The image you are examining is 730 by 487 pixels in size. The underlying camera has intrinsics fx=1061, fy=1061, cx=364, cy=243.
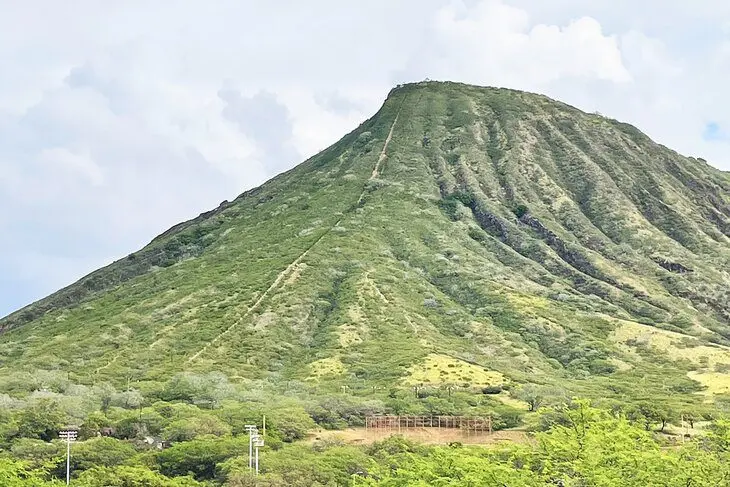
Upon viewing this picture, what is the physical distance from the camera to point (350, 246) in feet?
507

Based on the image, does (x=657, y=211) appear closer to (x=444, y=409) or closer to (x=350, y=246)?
(x=350, y=246)

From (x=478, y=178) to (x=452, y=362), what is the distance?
253 feet

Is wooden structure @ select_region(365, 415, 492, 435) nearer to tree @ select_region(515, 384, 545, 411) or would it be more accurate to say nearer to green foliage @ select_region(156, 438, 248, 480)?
tree @ select_region(515, 384, 545, 411)

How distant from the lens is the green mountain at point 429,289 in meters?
121

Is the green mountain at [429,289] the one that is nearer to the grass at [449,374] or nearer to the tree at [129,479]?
the grass at [449,374]

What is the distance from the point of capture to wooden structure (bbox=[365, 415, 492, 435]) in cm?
9412

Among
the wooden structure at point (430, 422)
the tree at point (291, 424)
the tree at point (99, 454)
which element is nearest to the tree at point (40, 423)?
the tree at point (99, 454)

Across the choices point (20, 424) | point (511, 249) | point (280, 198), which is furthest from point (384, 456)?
point (280, 198)

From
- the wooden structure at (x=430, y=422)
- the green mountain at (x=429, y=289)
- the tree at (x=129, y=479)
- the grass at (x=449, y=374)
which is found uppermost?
the green mountain at (x=429, y=289)

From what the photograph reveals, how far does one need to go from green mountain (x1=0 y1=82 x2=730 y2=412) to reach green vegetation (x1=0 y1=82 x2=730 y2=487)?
1.39ft

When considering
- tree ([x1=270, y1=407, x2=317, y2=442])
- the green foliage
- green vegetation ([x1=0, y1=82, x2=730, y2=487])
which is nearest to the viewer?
the green foliage

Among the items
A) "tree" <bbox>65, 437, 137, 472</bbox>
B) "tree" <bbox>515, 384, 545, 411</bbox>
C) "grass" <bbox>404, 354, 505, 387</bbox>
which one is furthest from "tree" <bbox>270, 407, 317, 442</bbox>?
"tree" <bbox>515, 384, 545, 411</bbox>

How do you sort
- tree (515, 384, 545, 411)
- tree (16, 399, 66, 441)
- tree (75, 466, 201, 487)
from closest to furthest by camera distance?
tree (75, 466, 201, 487), tree (16, 399, 66, 441), tree (515, 384, 545, 411)

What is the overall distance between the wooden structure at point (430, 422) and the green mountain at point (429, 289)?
43.1 ft
